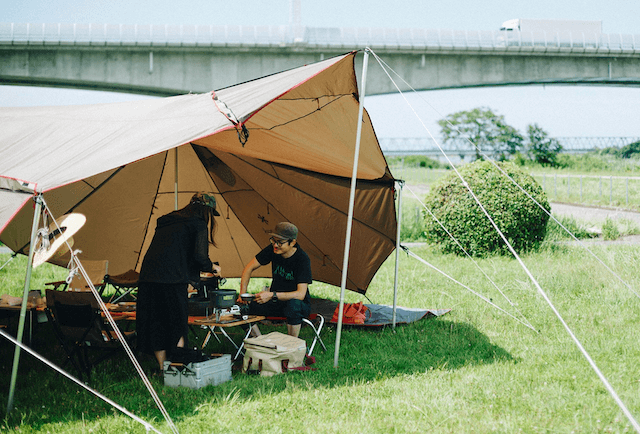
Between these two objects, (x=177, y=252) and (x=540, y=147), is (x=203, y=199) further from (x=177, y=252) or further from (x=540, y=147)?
(x=540, y=147)

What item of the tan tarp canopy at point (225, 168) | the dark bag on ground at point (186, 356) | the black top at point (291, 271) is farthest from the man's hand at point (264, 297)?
the tan tarp canopy at point (225, 168)

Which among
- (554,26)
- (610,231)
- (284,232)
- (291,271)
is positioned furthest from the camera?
(554,26)

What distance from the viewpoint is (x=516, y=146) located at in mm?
33500

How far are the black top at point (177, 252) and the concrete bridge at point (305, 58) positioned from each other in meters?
17.0

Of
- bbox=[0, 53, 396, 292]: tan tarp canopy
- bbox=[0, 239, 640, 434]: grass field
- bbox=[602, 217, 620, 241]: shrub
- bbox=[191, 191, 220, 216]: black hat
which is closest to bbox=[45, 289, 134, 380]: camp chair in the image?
bbox=[0, 239, 640, 434]: grass field

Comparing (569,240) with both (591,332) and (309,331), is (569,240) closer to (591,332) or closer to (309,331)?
(591,332)

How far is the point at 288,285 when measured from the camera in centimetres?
530

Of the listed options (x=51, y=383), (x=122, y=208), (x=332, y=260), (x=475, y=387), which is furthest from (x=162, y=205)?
(x=475, y=387)

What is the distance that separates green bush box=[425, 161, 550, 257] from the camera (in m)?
9.70

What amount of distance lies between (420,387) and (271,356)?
1.15 m

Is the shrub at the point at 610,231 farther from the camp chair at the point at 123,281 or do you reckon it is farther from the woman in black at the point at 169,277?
the woman in black at the point at 169,277

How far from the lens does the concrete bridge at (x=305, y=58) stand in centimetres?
1967

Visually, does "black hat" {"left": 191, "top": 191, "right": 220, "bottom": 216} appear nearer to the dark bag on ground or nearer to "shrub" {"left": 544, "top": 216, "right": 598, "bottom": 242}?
the dark bag on ground

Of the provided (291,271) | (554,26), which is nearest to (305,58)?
(554,26)
